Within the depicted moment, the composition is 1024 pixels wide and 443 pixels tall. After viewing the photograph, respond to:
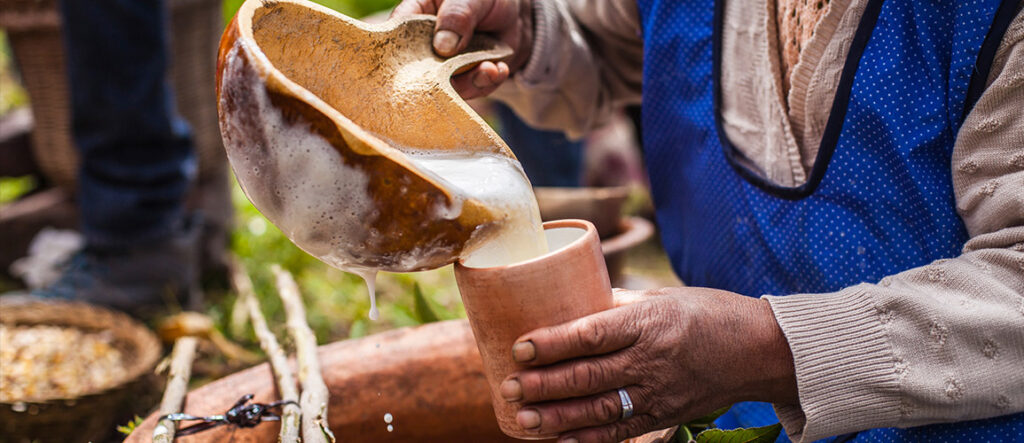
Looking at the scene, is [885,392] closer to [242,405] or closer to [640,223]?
[242,405]

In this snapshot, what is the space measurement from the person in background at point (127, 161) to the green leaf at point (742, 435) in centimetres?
198

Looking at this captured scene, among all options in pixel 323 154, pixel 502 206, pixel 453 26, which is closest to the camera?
pixel 323 154

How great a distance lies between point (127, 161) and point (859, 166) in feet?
7.02

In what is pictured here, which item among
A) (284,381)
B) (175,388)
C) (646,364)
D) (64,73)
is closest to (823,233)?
(646,364)

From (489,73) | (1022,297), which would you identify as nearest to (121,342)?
(489,73)

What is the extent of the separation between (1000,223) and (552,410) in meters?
0.58

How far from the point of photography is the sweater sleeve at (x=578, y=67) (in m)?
1.56

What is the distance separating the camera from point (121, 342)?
2.10 meters

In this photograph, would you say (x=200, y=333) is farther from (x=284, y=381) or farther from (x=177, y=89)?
(x=284, y=381)

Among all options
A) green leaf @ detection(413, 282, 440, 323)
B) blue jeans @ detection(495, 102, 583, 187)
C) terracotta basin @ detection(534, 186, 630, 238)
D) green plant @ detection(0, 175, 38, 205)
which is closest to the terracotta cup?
green leaf @ detection(413, 282, 440, 323)

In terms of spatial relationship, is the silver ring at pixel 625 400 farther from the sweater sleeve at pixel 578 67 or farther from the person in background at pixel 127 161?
the person in background at pixel 127 161

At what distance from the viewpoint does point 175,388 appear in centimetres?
125

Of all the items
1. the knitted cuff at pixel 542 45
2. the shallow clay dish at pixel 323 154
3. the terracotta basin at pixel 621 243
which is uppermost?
the shallow clay dish at pixel 323 154

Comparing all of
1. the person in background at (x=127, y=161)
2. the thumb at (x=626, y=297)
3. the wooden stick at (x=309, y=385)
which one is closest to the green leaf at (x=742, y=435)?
the thumb at (x=626, y=297)
